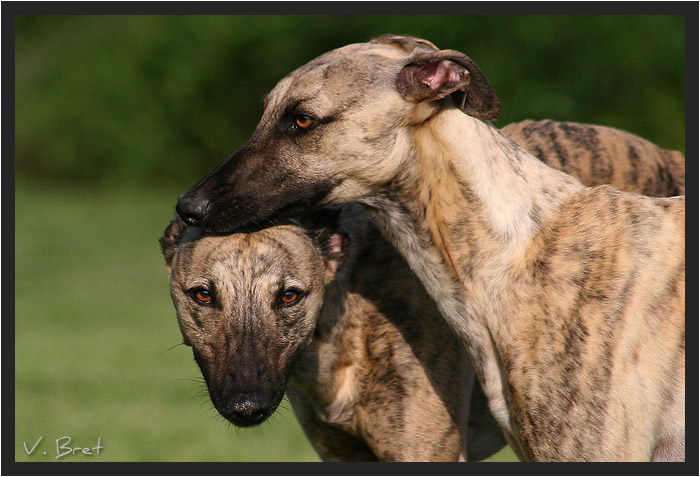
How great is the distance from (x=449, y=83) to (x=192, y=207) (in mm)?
909

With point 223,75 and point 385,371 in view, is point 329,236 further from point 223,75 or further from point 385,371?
point 223,75

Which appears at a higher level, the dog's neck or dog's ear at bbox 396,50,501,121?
dog's ear at bbox 396,50,501,121

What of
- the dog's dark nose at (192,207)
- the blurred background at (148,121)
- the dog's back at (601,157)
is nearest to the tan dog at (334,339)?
the dog's dark nose at (192,207)

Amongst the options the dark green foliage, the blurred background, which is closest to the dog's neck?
the blurred background

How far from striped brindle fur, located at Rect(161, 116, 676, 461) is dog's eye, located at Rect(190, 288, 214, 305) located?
38 millimetres

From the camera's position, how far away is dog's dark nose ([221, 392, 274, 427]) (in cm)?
312

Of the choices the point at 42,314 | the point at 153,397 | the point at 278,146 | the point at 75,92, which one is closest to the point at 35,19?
the point at 75,92

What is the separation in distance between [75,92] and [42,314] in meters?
5.50

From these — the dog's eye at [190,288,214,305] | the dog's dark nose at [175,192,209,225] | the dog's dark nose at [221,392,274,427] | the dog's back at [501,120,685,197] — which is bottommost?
the dog's dark nose at [221,392,274,427]

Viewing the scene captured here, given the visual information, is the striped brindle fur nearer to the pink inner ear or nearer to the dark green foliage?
the pink inner ear

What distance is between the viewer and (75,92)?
15.6m

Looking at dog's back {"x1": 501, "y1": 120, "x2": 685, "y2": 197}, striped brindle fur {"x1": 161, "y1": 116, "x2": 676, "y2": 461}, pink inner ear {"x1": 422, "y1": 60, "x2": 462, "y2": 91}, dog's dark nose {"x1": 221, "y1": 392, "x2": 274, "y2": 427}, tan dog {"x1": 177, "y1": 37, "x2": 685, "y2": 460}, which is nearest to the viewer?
tan dog {"x1": 177, "y1": 37, "x2": 685, "y2": 460}

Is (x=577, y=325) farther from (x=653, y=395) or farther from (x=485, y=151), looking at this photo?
(x=485, y=151)

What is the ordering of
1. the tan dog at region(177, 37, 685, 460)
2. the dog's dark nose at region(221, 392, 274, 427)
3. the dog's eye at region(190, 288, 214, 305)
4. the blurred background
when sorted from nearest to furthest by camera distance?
the tan dog at region(177, 37, 685, 460)
the dog's dark nose at region(221, 392, 274, 427)
the dog's eye at region(190, 288, 214, 305)
the blurred background
